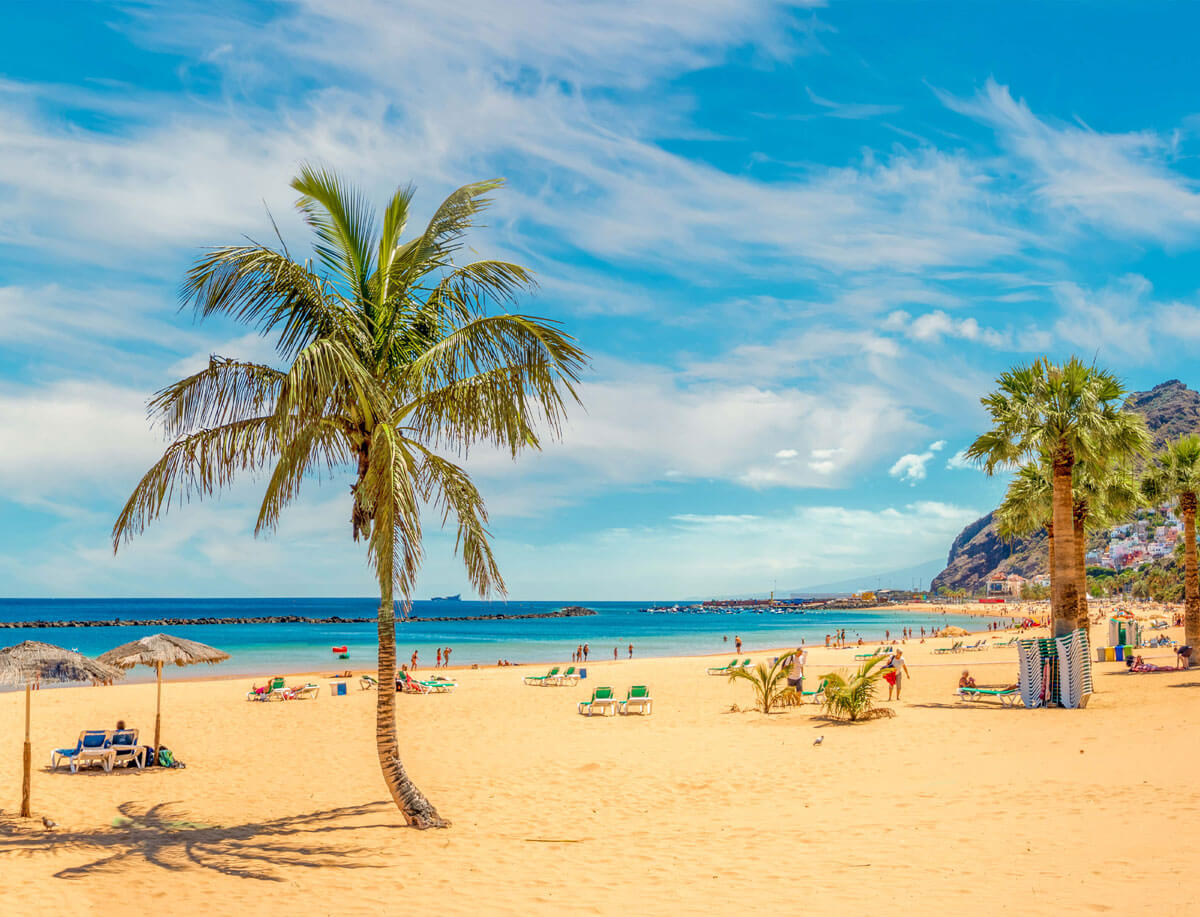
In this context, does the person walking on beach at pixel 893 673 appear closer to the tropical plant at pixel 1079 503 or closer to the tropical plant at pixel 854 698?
the tropical plant at pixel 854 698

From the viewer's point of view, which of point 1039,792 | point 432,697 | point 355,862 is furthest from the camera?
point 432,697

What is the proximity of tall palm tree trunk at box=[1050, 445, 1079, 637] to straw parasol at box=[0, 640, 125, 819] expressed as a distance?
1965cm

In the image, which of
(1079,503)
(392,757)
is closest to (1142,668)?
(1079,503)

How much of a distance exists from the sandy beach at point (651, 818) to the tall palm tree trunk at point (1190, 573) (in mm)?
7113

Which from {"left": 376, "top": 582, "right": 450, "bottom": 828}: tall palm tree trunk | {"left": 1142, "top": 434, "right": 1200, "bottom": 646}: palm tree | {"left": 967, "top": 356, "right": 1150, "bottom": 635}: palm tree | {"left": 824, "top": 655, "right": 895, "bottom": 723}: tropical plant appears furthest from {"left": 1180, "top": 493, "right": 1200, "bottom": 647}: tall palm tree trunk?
{"left": 376, "top": 582, "right": 450, "bottom": 828}: tall palm tree trunk

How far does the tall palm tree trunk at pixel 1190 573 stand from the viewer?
77.2 feet

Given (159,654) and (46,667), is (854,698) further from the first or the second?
(46,667)

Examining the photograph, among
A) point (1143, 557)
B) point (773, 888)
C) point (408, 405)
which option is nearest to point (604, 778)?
point (773, 888)

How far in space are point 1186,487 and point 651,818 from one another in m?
20.6

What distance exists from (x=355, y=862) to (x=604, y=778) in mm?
4675

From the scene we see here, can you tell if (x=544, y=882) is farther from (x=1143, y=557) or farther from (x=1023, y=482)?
(x=1143, y=557)

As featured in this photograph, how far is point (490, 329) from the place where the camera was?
364 inches

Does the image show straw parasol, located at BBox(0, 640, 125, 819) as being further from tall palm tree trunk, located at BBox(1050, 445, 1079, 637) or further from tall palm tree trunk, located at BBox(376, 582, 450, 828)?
tall palm tree trunk, located at BBox(1050, 445, 1079, 637)

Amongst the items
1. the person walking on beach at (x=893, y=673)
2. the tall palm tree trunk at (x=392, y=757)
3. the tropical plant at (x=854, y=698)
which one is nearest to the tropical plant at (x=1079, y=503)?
the person walking on beach at (x=893, y=673)
